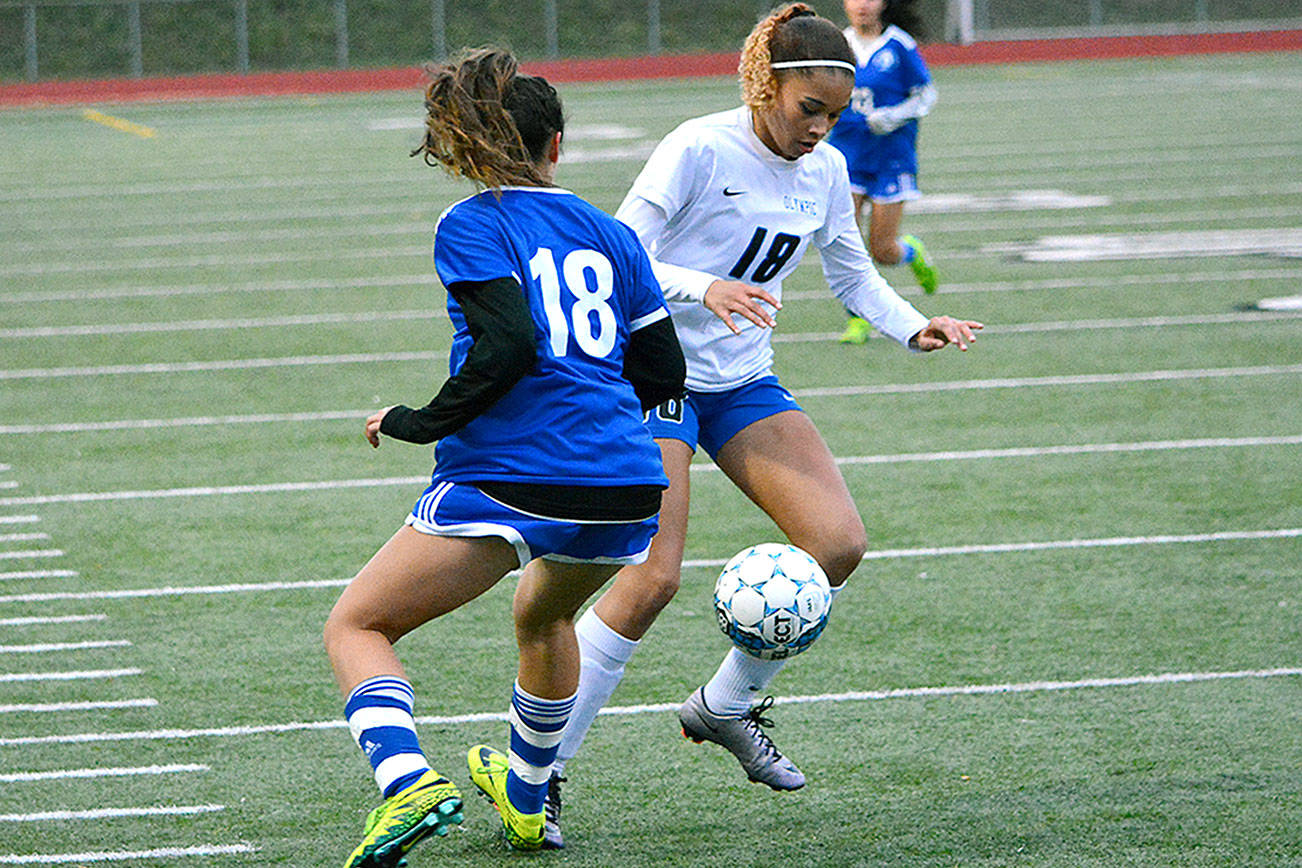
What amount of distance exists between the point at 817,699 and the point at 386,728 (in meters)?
2.13

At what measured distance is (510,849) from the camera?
4191 mm

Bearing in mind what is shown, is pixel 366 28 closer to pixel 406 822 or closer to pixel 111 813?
pixel 111 813

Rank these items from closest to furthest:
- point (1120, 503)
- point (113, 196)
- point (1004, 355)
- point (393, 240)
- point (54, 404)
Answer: point (1120, 503) → point (54, 404) → point (1004, 355) → point (393, 240) → point (113, 196)

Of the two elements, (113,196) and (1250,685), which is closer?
(1250,685)

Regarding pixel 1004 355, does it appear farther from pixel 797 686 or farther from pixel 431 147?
pixel 431 147

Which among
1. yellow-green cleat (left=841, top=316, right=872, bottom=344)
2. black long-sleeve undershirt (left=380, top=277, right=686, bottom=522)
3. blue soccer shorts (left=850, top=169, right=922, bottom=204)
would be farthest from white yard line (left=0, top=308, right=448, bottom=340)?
black long-sleeve undershirt (left=380, top=277, right=686, bottom=522)

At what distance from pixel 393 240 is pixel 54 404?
6.34 meters

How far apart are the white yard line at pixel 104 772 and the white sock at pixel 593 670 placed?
108cm

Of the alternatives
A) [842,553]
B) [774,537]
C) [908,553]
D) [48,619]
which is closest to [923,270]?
[774,537]

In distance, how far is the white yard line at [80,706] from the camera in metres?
5.21

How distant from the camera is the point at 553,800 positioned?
426 centimetres

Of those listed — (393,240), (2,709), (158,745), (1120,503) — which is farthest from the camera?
(393,240)


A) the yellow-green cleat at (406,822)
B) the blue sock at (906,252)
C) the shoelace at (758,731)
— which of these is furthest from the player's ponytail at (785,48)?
the blue sock at (906,252)

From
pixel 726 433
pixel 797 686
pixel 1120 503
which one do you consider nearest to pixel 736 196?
pixel 726 433
